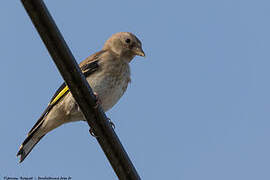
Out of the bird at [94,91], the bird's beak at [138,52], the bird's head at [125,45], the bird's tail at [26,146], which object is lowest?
the bird's tail at [26,146]

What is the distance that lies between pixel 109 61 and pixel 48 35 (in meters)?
4.03

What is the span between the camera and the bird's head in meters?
8.53

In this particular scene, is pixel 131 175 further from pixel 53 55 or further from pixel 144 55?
pixel 144 55

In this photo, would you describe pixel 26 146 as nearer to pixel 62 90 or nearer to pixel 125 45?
pixel 62 90

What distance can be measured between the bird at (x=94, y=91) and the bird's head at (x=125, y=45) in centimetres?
45

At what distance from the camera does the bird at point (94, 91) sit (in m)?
7.25

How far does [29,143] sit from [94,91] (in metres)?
1.39

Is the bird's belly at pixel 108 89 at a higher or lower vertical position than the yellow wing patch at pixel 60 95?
lower

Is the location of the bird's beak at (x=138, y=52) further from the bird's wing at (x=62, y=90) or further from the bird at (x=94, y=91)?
the bird's wing at (x=62, y=90)

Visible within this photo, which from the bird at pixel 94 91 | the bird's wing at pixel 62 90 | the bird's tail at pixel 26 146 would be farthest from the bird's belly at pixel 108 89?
the bird's tail at pixel 26 146

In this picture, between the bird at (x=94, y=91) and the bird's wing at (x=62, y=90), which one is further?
the bird's wing at (x=62, y=90)

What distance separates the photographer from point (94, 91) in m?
7.23

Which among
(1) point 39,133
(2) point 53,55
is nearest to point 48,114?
(1) point 39,133

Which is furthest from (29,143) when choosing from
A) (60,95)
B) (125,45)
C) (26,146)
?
(125,45)
